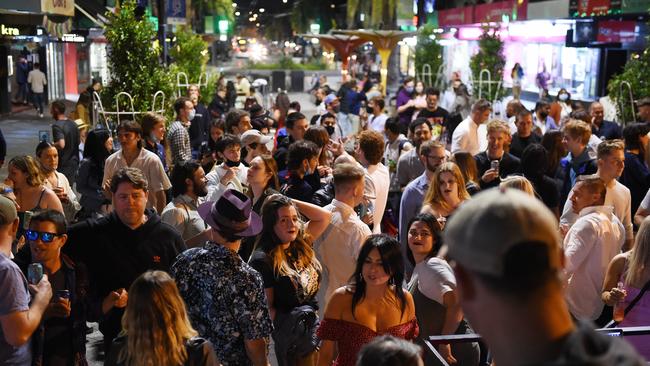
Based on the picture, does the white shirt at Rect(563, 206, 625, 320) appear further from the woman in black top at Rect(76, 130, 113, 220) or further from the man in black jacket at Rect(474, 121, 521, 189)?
the woman in black top at Rect(76, 130, 113, 220)

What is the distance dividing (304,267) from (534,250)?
4254mm

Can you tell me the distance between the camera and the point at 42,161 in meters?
8.91

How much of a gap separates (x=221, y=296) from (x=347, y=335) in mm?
779

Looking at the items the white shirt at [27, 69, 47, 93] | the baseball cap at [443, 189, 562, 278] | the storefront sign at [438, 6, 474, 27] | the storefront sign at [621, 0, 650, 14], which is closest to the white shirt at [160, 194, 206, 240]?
the baseball cap at [443, 189, 562, 278]

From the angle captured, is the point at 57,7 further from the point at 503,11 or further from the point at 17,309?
the point at 503,11

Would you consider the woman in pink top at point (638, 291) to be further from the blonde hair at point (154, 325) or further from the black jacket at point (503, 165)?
the black jacket at point (503, 165)

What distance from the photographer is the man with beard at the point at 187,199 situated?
7.23m

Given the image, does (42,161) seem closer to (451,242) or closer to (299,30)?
(451,242)

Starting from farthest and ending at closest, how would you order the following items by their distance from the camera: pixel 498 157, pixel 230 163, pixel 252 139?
pixel 252 139 < pixel 498 157 < pixel 230 163

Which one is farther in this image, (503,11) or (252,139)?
(503,11)

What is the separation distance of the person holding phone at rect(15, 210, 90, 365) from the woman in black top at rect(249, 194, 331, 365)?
115 centimetres

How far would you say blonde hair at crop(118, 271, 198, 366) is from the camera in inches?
158

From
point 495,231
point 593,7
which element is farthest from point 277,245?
point 593,7

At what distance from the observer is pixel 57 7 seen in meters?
14.7
